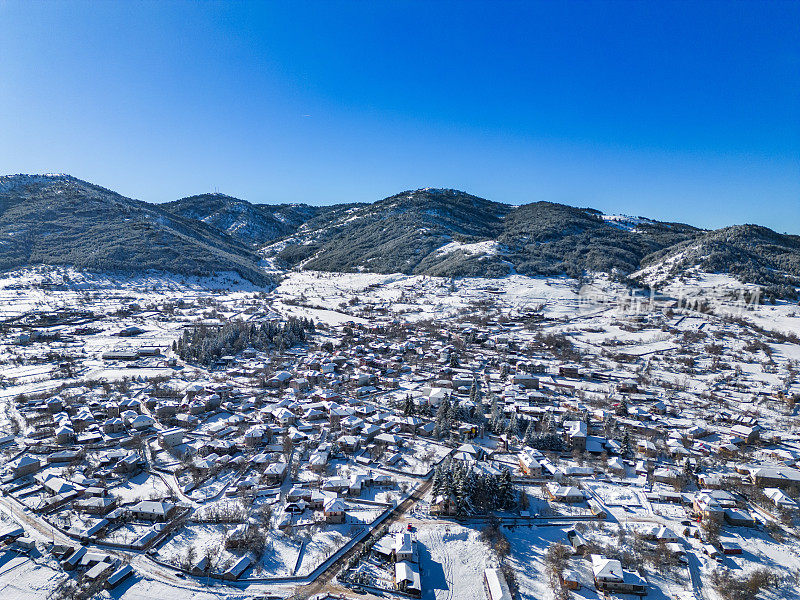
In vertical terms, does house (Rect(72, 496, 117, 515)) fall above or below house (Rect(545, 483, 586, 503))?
below

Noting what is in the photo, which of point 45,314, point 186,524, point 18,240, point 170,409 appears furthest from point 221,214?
point 186,524

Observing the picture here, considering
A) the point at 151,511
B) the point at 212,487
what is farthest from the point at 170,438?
the point at 151,511

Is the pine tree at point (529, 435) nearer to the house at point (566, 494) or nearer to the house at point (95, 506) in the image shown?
the house at point (566, 494)

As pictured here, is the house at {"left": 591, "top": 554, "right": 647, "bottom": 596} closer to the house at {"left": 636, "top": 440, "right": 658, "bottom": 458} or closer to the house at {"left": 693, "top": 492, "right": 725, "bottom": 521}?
the house at {"left": 693, "top": 492, "right": 725, "bottom": 521}

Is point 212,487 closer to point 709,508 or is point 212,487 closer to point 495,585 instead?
point 495,585

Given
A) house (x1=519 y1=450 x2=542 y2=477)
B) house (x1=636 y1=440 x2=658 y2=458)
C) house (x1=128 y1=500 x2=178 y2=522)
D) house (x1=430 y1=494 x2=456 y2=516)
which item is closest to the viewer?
house (x1=128 y1=500 x2=178 y2=522)

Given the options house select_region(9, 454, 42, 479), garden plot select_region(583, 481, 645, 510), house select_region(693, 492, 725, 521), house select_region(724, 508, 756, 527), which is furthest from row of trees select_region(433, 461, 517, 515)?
house select_region(9, 454, 42, 479)
